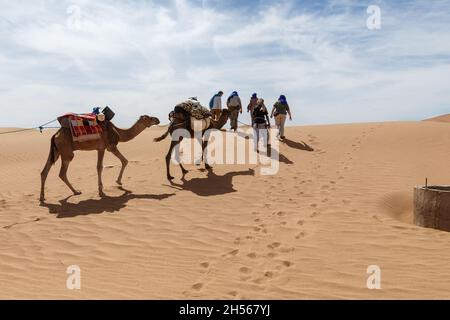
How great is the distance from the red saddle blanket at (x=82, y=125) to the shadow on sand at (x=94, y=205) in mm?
1465

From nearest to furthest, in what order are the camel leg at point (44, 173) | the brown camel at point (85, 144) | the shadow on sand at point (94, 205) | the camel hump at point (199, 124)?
the shadow on sand at point (94, 205)
the brown camel at point (85, 144)
the camel leg at point (44, 173)
the camel hump at point (199, 124)

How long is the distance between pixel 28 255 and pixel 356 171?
28.9 ft

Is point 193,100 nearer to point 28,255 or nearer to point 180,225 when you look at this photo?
point 180,225

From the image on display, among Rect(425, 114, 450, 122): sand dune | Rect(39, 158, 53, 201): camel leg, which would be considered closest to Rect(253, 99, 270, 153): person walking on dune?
Rect(39, 158, 53, 201): camel leg

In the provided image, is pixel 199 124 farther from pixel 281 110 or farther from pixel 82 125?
pixel 281 110

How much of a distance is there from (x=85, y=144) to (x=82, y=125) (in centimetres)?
46

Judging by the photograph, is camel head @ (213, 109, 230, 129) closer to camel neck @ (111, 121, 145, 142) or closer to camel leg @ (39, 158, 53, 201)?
camel neck @ (111, 121, 145, 142)

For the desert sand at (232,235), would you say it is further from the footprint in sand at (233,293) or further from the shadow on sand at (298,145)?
the shadow on sand at (298,145)

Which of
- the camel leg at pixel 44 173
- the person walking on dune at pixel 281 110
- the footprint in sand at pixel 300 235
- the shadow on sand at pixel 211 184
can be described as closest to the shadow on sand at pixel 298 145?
the person walking on dune at pixel 281 110

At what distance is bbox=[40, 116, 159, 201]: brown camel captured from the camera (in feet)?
30.9

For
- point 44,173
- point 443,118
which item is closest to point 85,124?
point 44,173

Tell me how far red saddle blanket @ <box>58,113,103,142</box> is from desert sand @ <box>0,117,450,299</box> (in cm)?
151

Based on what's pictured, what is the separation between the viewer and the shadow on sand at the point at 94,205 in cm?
876
